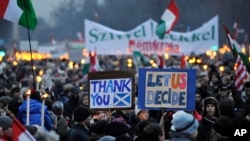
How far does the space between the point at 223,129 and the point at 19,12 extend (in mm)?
4564

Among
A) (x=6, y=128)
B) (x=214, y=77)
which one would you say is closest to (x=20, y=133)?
(x=6, y=128)

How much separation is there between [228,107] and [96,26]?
18.5 meters

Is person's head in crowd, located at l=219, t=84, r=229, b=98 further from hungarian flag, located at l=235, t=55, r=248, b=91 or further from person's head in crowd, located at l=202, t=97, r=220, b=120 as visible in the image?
person's head in crowd, located at l=202, t=97, r=220, b=120

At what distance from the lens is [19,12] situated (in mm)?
12320

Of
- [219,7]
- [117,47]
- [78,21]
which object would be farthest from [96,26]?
[78,21]

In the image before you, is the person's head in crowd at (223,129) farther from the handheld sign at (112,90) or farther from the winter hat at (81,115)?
the handheld sign at (112,90)

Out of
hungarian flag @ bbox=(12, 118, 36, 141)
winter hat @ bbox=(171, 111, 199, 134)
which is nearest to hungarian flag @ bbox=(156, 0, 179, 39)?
winter hat @ bbox=(171, 111, 199, 134)

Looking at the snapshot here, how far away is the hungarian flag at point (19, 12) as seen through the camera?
12172 mm

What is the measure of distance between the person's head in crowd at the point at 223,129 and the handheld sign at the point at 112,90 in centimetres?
266

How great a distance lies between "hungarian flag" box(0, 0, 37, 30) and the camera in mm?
12172

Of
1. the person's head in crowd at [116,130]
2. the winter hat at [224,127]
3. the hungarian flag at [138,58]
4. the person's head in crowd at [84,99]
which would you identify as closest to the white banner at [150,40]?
the hungarian flag at [138,58]

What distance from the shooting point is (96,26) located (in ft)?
94.6

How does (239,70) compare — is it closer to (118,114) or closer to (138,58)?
(118,114)

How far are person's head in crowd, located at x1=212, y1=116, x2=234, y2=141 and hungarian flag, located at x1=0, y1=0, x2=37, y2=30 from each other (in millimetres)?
4142
